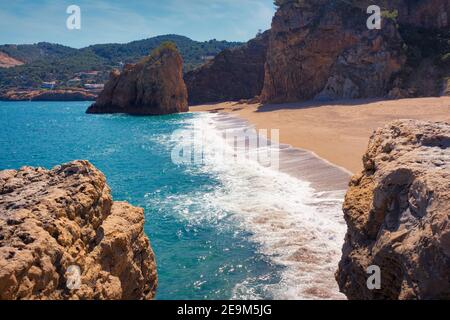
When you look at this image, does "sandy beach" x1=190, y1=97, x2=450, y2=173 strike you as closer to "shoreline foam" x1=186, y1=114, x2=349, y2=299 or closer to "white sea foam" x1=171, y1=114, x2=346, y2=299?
"shoreline foam" x1=186, y1=114, x2=349, y2=299

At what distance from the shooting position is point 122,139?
33.2 m

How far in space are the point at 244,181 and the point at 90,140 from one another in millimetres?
20837

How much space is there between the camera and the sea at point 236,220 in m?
8.11

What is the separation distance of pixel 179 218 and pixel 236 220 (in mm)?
1774

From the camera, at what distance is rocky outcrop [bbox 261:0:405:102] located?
4266 centimetres

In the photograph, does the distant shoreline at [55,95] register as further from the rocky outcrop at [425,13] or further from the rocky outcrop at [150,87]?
the rocky outcrop at [425,13]

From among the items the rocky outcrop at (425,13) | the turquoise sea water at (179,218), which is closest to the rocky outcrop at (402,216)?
the turquoise sea water at (179,218)

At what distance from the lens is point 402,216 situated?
5.07 m

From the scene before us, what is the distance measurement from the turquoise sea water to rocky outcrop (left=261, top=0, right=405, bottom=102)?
23.7 meters

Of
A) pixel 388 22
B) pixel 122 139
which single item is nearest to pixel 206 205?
pixel 122 139

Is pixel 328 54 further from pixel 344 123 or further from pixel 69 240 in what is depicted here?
pixel 69 240

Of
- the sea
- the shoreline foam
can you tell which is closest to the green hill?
the sea

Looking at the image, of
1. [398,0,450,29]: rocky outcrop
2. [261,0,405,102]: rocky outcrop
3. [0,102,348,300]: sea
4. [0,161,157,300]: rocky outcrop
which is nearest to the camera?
[0,161,157,300]: rocky outcrop

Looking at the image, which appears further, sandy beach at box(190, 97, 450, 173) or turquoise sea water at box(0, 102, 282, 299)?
sandy beach at box(190, 97, 450, 173)
